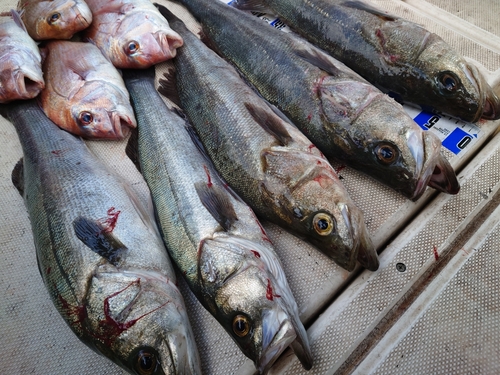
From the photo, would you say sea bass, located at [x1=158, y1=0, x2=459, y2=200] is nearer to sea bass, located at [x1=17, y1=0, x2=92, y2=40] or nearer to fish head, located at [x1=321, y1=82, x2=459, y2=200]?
fish head, located at [x1=321, y1=82, x2=459, y2=200]

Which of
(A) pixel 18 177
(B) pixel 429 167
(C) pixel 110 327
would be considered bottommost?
(A) pixel 18 177

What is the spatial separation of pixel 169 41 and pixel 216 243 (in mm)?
1942

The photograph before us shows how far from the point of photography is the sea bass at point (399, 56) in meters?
2.57

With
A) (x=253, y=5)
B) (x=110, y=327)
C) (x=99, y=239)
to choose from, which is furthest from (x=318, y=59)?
(x=110, y=327)

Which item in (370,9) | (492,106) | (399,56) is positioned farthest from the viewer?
(370,9)

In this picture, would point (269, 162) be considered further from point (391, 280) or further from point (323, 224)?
point (391, 280)

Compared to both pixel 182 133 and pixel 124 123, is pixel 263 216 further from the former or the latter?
pixel 124 123

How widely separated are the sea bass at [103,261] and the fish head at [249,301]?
0.79ft

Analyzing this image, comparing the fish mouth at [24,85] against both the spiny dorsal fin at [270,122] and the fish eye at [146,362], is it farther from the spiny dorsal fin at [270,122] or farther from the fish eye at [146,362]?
the fish eye at [146,362]

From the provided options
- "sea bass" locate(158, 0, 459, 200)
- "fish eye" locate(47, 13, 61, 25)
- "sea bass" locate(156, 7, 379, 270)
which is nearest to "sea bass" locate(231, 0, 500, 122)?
"sea bass" locate(158, 0, 459, 200)

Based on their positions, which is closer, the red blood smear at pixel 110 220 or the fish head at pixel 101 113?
the red blood smear at pixel 110 220

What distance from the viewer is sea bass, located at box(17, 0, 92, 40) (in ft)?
10.8

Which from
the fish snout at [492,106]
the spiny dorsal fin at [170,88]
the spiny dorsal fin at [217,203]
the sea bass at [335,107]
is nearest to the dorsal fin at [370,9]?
the sea bass at [335,107]

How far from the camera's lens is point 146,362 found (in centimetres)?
186
